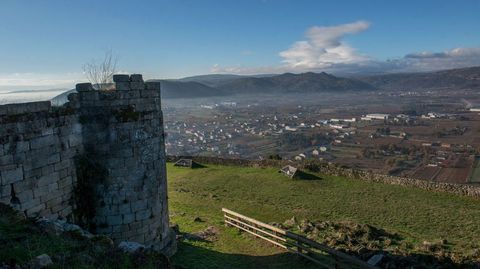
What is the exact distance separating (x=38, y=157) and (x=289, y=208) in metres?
14.5

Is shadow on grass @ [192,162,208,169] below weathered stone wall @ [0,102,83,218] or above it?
below

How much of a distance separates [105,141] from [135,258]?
4198mm

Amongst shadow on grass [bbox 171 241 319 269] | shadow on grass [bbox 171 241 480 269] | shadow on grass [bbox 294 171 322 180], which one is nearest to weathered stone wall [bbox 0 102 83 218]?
shadow on grass [bbox 171 241 480 269]

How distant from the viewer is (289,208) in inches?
806

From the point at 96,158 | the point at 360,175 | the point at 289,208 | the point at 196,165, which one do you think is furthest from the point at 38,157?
the point at 196,165

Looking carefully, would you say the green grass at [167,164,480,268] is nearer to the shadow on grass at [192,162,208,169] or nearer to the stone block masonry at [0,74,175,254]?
the shadow on grass at [192,162,208,169]

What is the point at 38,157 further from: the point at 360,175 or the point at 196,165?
the point at 196,165

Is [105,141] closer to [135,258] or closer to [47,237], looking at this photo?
[47,237]

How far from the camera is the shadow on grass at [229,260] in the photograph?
11641mm

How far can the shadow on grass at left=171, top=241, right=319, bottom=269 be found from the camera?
38.2ft

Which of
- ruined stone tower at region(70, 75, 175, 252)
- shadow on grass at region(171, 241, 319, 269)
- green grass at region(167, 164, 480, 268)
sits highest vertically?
ruined stone tower at region(70, 75, 175, 252)

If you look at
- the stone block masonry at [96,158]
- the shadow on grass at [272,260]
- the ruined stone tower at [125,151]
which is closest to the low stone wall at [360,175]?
the shadow on grass at [272,260]

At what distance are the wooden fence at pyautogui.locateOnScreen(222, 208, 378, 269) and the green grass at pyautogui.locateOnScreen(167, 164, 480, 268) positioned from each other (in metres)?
0.32

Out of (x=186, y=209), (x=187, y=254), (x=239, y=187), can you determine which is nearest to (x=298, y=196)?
(x=239, y=187)
